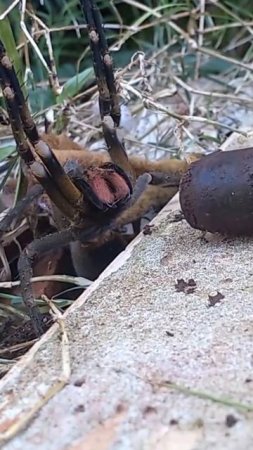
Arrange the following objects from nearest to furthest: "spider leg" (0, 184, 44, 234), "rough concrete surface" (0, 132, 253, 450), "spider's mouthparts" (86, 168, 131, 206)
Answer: "rough concrete surface" (0, 132, 253, 450), "spider's mouthparts" (86, 168, 131, 206), "spider leg" (0, 184, 44, 234)

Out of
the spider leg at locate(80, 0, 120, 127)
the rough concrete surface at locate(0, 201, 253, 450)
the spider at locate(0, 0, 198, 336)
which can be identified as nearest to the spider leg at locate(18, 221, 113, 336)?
the spider at locate(0, 0, 198, 336)

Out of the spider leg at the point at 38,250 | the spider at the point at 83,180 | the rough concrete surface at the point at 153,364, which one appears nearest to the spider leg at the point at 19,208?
the spider at the point at 83,180

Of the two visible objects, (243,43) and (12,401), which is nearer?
(12,401)

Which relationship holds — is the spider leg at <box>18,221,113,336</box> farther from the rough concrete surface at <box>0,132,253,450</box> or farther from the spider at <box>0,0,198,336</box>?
the rough concrete surface at <box>0,132,253,450</box>

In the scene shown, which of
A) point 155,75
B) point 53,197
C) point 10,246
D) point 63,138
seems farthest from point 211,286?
point 155,75

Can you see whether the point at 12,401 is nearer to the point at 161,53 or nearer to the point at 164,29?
the point at 161,53

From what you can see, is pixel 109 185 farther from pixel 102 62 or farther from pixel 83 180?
pixel 102 62
